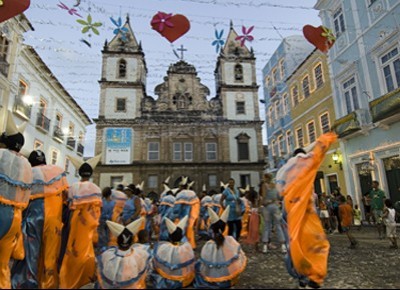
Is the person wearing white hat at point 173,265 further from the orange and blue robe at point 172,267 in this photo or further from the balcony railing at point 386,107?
the balcony railing at point 386,107

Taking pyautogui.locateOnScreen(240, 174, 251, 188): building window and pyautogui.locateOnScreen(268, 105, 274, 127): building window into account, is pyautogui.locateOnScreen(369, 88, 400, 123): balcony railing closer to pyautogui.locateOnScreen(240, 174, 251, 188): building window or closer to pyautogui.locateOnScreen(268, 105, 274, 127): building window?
pyautogui.locateOnScreen(268, 105, 274, 127): building window

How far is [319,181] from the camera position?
16.2m

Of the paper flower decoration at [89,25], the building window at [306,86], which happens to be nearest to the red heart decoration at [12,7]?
the paper flower decoration at [89,25]

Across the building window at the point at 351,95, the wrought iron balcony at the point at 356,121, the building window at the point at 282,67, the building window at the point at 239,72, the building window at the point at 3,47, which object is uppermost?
the building window at the point at 239,72

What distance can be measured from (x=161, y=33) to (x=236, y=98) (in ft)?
66.2

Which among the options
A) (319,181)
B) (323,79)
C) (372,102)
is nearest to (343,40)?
(323,79)

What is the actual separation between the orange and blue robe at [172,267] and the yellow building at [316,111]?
1204 centimetres

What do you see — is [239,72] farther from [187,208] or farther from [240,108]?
[187,208]

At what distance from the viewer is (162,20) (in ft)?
19.3

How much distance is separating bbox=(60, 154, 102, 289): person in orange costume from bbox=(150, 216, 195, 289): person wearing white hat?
0.84 metres

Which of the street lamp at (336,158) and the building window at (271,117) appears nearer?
the street lamp at (336,158)

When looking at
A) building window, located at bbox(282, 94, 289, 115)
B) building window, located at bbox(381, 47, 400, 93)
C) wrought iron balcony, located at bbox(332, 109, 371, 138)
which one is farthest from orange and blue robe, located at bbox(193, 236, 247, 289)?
building window, located at bbox(282, 94, 289, 115)

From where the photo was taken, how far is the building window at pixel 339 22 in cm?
1388

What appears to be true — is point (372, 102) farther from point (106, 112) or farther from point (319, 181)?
point (106, 112)
